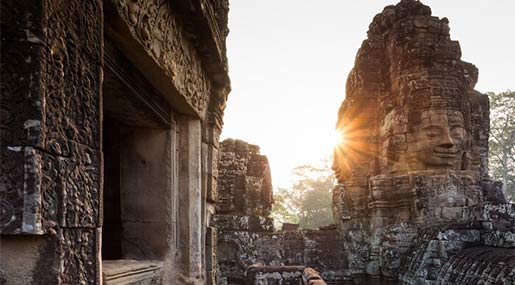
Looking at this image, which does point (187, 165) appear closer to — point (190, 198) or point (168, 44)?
point (190, 198)

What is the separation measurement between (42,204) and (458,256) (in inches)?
240

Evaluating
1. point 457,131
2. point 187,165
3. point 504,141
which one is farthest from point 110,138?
point 504,141

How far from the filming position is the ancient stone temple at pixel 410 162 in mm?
7319

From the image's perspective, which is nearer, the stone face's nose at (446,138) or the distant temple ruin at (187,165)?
the distant temple ruin at (187,165)

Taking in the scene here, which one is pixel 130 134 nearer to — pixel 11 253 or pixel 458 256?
pixel 11 253

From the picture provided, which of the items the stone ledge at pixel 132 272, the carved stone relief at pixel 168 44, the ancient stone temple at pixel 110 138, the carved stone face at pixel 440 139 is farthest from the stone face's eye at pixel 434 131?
the stone ledge at pixel 132 272

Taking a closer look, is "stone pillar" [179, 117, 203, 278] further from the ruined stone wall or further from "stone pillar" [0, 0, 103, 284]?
the ruined stone wall

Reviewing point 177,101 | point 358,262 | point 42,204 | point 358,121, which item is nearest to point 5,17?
point 42,204

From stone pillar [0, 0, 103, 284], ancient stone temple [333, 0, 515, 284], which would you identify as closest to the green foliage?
ancient stone temple [333, 0, 515, 284]

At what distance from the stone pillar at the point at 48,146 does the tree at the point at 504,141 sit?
3533 centimetres

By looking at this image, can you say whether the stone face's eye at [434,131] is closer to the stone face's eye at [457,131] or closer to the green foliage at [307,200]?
the stone face's eye at [457,131]

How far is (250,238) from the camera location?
1065cm

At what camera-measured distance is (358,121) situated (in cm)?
1140

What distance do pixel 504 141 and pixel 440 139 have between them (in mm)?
28810
